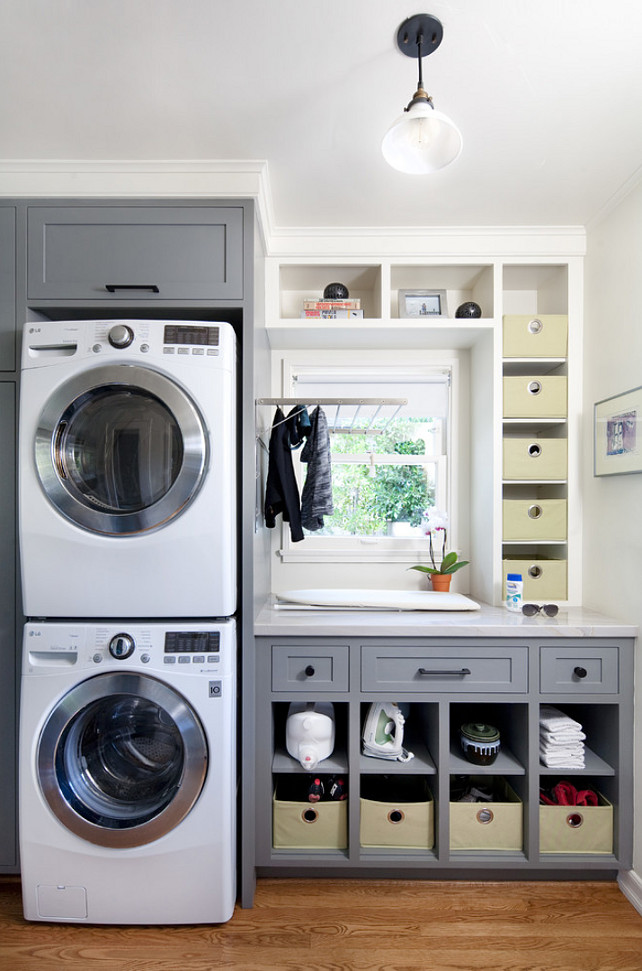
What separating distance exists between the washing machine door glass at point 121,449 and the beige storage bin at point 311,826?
1.19 meters

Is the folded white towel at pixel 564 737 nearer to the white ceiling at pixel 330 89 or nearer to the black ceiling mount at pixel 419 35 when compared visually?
the white ceiling at pixel 330 89

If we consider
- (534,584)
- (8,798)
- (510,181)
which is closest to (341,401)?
(510,181)

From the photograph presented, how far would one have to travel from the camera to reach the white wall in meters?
2.07

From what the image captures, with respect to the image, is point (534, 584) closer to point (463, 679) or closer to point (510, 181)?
point (463, 679)

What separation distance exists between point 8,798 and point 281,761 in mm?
964

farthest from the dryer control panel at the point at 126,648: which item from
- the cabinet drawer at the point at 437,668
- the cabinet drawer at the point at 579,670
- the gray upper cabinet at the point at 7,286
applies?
the cabinet drawer at the point at 579,670

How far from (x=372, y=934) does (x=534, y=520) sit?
66.4 inches

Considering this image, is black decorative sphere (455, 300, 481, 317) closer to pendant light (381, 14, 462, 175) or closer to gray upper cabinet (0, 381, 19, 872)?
pendant light (381, 14, 462, 175)

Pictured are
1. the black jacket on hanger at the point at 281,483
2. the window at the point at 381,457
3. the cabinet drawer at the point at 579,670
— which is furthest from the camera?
the window at the point at 381,457

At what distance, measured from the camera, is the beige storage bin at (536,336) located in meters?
2.49

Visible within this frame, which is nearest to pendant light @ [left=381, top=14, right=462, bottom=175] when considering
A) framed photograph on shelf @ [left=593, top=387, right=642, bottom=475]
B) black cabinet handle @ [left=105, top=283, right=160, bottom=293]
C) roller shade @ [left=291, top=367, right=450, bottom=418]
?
black cabinet handle @ [left=105, top=283, right=160, bottom=293]

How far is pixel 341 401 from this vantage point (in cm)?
212

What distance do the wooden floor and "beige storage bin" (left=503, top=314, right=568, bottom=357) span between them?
84.8 inches

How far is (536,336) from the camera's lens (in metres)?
2.50
